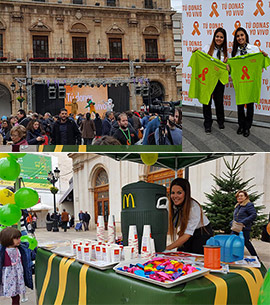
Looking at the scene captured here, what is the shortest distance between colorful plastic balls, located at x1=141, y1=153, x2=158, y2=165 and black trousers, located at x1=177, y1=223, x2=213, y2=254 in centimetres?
66

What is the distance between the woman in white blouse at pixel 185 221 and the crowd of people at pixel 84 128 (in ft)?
2.15

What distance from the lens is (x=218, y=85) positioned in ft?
9.71

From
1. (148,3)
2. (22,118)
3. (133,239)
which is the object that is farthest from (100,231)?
(148,3)

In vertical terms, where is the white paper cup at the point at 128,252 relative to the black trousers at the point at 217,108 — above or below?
below

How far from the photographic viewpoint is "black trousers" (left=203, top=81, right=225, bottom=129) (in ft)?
9.75

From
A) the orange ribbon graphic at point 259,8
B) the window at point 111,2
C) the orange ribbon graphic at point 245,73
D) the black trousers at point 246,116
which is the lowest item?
the black trousers at point 246,116

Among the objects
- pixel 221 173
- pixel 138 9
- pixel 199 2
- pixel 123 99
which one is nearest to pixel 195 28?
pixel 199 2

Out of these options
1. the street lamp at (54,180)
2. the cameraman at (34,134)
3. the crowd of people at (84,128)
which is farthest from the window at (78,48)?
the street lamp at (54,180)

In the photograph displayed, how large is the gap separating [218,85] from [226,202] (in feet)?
3.33

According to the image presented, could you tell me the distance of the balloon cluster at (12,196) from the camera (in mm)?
3100

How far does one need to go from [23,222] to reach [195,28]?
2250 millimetres

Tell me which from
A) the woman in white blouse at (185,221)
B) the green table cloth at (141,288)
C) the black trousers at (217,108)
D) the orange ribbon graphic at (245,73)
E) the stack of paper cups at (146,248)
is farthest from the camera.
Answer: the black trousers at (217,108)

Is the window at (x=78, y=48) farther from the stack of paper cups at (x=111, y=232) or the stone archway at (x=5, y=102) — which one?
the stack of paper cups at (x=111, y=232)

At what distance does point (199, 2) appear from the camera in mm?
2887
